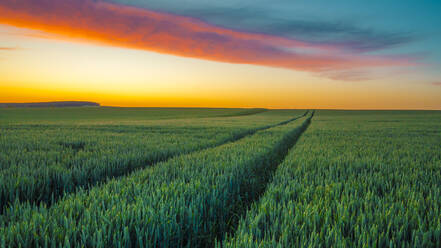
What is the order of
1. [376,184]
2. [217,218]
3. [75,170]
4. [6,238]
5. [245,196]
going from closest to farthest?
[6,238]
[217,218]
[376,184]
[245,196]
[75,170]

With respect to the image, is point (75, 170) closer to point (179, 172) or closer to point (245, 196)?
point (179, 172)

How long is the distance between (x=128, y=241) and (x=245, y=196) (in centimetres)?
269

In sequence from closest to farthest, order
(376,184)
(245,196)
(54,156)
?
1. (376,184)
2. (245,196)
3. (54,156)

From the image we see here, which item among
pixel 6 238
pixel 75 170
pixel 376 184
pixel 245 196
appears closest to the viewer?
pixel 6 238

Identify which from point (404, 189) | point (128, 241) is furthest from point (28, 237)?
point (404, 189)

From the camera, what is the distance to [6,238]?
195 centimetres

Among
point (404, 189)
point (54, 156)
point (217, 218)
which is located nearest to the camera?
point (217, 218)

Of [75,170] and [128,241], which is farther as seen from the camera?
[75,170]

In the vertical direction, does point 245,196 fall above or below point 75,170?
below

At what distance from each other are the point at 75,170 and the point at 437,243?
18.5ft

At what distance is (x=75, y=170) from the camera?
4.91 meters

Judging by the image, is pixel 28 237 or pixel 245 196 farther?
A: pixel 245 196

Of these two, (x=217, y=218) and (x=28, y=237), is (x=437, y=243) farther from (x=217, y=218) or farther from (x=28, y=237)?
(x=28, y=237)

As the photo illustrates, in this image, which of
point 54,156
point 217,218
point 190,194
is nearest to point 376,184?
point 217,218
